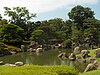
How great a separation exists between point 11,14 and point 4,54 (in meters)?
25.4

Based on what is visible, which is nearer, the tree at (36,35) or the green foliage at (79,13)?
the tree at (36,35)

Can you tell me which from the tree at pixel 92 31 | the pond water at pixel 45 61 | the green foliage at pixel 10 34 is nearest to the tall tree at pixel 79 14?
the tree at pixel 92 31

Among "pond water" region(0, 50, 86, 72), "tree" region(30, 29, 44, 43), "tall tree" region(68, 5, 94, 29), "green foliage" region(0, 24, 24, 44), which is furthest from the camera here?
"tall tree" region(68, 5, 94, 29)

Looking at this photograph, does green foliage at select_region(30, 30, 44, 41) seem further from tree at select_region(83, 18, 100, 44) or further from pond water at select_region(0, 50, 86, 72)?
pond water at select_region(0, 50, 86, 72)

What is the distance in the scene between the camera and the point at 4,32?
64875 mm

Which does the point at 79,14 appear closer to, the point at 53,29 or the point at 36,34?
the point at 53,29

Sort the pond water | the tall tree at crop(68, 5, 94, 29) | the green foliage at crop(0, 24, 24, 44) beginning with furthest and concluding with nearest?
the tall tree at crop(68, 5, 94, 29) < the green foliage at crop(0, 24, 24, 44) < the pond water

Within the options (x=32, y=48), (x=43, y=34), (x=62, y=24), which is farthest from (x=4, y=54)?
(x=62, y=24)

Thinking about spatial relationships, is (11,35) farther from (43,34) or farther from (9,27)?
(43,34)

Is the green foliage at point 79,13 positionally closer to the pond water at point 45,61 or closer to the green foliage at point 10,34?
the green foliage at point 10,34

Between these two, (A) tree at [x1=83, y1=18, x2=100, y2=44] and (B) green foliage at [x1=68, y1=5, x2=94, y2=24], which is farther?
(B) green foliage at [x1=68, y1=5, x2=94, y2=24]

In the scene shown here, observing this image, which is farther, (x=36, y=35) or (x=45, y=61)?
(x=36, y=35)

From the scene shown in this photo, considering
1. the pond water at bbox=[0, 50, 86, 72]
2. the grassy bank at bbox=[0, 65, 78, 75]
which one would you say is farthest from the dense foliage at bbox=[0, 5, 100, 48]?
the grassy bank at bbox=[0, 65, 78, 75]

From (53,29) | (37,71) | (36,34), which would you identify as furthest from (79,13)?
(37,71)
